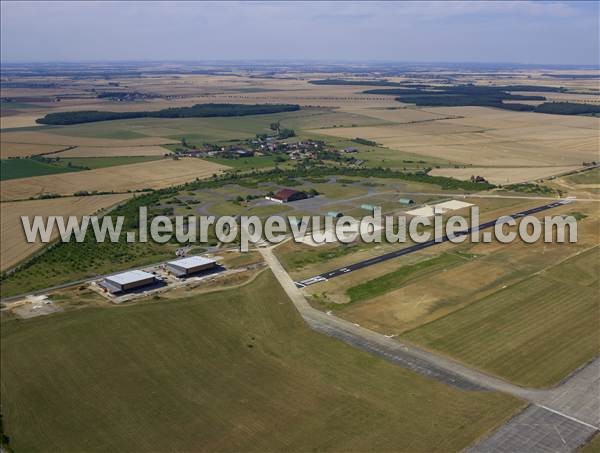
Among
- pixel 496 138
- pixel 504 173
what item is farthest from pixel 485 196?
pixel 496 138

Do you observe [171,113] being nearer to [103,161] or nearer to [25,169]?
[103,161]

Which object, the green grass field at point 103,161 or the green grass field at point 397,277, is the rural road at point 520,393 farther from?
the green grass field at point 103,161

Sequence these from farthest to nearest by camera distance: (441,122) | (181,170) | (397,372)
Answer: (441,122), (181,170), (397,372)

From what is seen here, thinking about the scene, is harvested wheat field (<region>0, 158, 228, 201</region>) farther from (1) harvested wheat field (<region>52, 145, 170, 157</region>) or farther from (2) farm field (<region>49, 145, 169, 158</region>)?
(1) harvested wheat field (<region>52, 145, 170, 157</region>)

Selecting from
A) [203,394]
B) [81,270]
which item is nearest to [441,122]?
[81,270]

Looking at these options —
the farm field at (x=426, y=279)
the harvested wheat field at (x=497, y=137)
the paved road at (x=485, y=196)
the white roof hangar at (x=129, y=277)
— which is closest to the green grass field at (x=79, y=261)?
the white roof hangar at (x=129, y=277)

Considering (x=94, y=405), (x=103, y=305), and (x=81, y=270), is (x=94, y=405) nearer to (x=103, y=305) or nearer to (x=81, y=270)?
(x=103, y=305)
